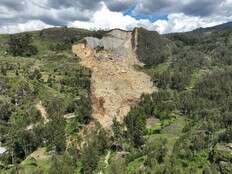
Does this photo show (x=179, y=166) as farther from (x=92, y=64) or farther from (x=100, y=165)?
(x=92, y=64)

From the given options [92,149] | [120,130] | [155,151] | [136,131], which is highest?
[120,130]

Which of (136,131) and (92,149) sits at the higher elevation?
(136,131)

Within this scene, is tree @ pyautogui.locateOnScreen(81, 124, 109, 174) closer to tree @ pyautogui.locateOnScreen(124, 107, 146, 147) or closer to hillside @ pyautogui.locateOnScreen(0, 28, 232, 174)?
hillside @ pyautogui.locateOnScreen(0, 28, 232, 174)

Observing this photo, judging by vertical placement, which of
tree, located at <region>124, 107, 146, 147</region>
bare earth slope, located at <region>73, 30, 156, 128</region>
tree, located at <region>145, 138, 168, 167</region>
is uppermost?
bare earth slope, located at <region>73, 30, 156, 128</region>

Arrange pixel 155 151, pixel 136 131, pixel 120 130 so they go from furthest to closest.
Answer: pixel 136 131 < pixel 155 151 < pixel 120 130

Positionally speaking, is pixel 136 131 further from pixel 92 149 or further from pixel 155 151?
pixel 92 149

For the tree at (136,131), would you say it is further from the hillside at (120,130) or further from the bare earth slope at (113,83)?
the bare earth slope at (113,83)

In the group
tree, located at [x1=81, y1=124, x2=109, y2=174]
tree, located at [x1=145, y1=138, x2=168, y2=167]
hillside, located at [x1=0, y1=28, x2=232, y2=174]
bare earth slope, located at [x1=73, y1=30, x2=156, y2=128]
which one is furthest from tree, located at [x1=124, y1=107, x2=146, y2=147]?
bare earth slope, located at [x1=73, y1=30, x2=156, y2=128]

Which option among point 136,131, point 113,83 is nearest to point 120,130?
point 136,131

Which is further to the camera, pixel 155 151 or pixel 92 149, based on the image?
pixel 155 151

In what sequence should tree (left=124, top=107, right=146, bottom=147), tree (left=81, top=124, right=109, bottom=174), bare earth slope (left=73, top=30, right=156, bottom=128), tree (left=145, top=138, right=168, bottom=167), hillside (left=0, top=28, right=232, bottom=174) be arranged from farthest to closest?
tree (left=124, top=107, right=146, bottom=147) → tree (left=145, top=138, right=168, bottom=167) → tree (left=81, top=124, right=109, bottom=174) → hillside (left=0, top=28, right=232, bottom=174) → bare earth slope (left=73, top=30, right=156, bottom=128)

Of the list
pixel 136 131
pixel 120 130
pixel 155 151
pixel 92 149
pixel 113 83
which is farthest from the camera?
pixel 136 131

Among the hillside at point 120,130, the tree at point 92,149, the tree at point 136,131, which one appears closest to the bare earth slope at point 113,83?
the hillside at point 120,130
